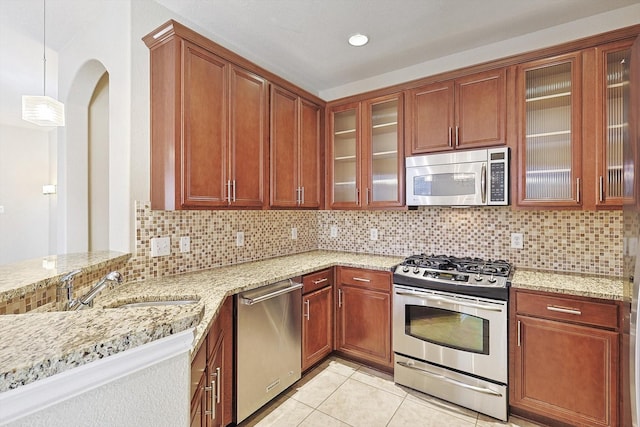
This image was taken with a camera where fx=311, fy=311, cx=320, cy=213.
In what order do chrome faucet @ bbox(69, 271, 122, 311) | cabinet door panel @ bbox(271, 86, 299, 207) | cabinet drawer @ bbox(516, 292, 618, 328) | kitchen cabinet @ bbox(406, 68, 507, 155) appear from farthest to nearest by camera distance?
cabinet door panel @ bbox(271, 86, 299, 207)
kitchen cabinet @ bbox(406, 68, 507, 155)
cabinet drawer @ bbox(516, 292, 618, 328)
chrome faucet @ bbox(69, 271, 122, 311)

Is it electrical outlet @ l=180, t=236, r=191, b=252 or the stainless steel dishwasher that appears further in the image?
electrical outlet @ l=180, t=236, r=191, b=252

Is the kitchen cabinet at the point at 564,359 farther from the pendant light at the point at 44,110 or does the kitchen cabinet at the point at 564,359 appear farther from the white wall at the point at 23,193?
the white wall at the point at 23,193

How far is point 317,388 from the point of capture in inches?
94.0

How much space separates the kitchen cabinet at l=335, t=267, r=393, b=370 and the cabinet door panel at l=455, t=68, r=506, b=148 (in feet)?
4.25

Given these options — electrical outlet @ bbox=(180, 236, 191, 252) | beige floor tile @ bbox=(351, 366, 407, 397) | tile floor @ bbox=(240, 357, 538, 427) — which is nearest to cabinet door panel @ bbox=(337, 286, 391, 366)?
beige floor tile @ bbox=(351, 366, 407, 397)

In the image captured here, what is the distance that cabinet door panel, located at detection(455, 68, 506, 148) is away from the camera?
236 cm

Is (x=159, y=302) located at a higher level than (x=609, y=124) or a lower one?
lower

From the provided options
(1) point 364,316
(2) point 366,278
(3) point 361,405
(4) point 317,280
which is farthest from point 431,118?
(3) point 361,405

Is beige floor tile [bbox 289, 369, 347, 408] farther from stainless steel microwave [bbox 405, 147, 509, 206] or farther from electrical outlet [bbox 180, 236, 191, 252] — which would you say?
stainless steel microwave [bbox 405, 147, 509, 206]

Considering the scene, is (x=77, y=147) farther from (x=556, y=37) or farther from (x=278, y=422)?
(x=556, y=37)

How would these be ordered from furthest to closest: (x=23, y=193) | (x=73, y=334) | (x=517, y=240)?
(x=23, y=193), (x=517, y=240), (x=73, y=334)

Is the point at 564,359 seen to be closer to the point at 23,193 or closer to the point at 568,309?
the point at 568,309

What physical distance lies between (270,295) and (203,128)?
3.93ft

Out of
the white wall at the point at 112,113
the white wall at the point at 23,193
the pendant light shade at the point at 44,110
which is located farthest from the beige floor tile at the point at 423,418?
the white wall at the point at 23,193
